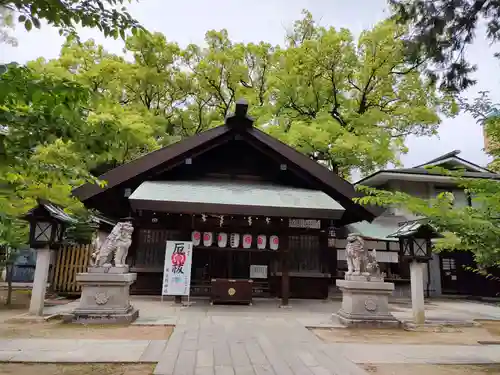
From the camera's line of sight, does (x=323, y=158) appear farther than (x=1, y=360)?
Yes

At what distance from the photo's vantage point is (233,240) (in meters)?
11.8

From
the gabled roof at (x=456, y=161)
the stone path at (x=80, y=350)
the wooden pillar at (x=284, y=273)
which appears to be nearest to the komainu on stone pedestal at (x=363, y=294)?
the wooden pillar at (x=284, y=273)

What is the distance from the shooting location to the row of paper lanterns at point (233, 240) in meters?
11.7

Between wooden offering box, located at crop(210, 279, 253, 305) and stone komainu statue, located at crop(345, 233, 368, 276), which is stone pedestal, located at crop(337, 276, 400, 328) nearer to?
stone komainu statue, located at crop(345, 233, 368, 276)

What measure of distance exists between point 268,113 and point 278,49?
3995 mm

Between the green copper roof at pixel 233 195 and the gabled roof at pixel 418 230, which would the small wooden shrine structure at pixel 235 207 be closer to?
the green copper roof at pixel 233 195

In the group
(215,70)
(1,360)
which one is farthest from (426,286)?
(1,360)

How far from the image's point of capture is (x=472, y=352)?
672cm

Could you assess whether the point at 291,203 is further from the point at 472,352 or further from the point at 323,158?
the point at 323,158

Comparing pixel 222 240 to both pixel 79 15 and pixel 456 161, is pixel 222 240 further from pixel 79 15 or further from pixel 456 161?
pixel 456 161

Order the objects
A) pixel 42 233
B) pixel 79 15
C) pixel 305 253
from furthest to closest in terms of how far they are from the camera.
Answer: pixel 305 253 < pixel 42 233 < pixel 79 15

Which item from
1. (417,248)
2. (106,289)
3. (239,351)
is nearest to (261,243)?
(417,248)

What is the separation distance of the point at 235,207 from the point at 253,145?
3100 millimetres

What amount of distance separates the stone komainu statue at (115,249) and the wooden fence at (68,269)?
5188mm
